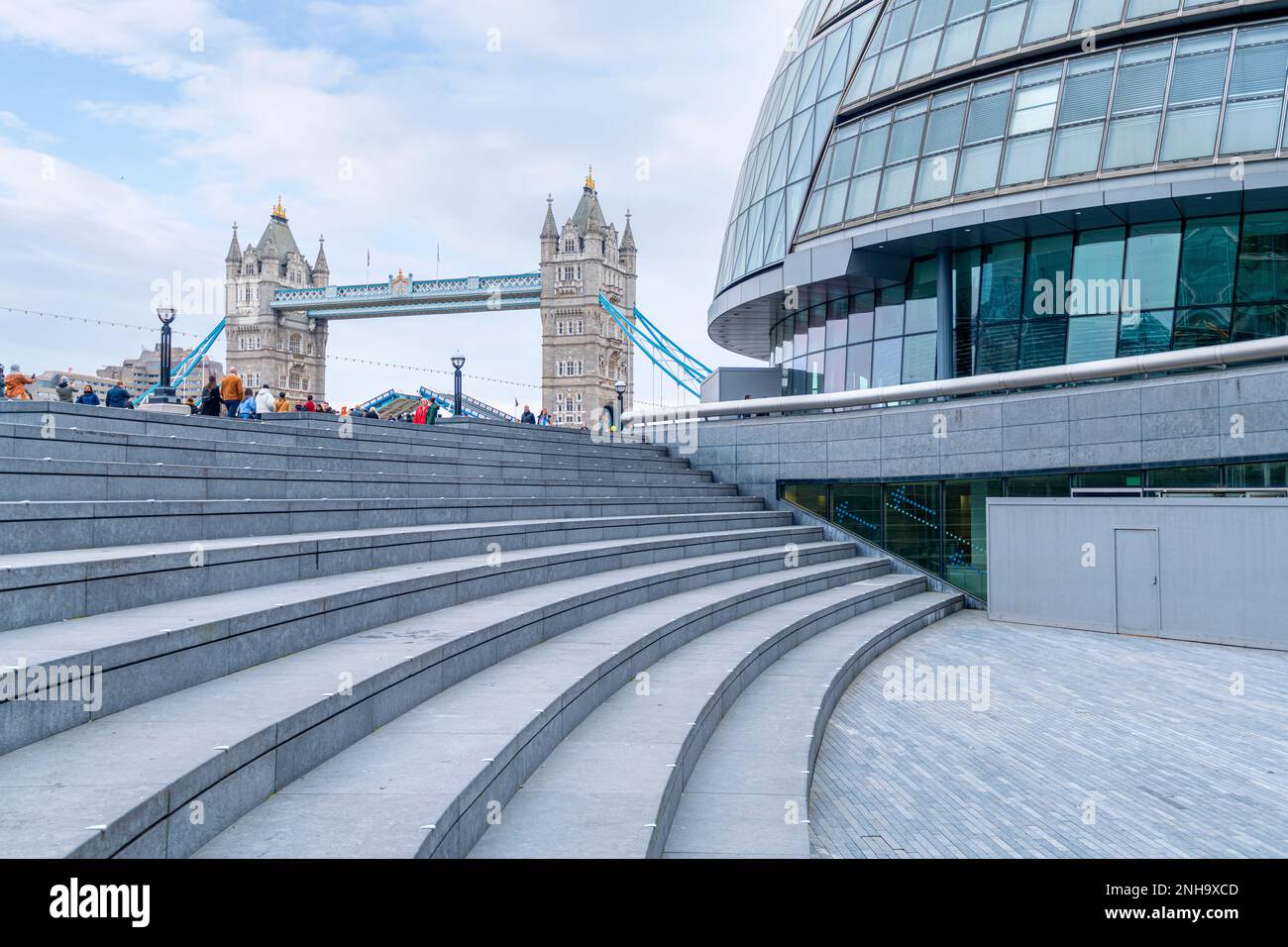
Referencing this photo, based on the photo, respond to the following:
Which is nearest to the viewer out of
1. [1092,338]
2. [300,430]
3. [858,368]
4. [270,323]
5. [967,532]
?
[300,430]

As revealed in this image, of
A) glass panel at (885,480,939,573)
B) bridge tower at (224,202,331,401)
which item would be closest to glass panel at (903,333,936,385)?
glass panel at (885,480,939,573)

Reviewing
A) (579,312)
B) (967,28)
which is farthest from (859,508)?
(579,312)

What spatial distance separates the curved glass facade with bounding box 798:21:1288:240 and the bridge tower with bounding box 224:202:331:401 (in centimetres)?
12866

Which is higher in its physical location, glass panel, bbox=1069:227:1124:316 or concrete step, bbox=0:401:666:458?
glass panel, bbox=1069:227:1124:316

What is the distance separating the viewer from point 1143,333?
20031 mm

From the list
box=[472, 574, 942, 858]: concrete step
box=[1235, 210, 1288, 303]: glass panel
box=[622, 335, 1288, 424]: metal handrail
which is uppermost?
box=[1235, 210, 1288, 303]: glass panel

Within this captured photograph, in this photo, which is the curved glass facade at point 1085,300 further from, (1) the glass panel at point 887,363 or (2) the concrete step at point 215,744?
(2) the concrete step at point 215,744

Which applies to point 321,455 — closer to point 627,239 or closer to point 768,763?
point 768,763

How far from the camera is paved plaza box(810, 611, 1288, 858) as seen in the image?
23.1ft

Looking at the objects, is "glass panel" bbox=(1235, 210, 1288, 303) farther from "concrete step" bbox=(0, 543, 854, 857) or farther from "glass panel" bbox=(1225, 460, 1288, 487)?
"concrete step" bbox=(0, 543, 854, 857)

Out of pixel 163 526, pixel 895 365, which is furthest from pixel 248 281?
Answer: pixel 163 526

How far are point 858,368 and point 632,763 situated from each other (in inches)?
786
